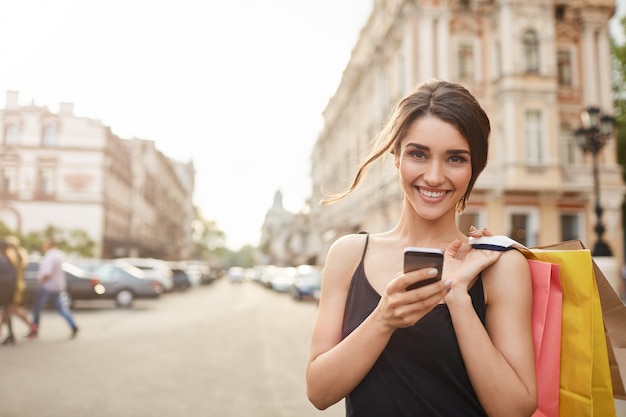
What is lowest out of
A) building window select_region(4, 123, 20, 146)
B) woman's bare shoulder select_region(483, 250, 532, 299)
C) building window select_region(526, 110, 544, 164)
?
woman's bare shoulder select_region(483, 250, 532, 299)

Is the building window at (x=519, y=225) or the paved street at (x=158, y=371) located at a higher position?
the building window at (x=519, y=225)

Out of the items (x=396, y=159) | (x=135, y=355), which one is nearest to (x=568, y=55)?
(x=135, y=355)

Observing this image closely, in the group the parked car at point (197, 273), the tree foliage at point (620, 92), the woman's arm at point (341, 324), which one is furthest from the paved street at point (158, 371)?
the tree foliage at point (620, 92)

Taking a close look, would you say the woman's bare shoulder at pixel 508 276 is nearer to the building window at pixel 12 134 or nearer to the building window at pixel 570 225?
the building window at pixel 12 134

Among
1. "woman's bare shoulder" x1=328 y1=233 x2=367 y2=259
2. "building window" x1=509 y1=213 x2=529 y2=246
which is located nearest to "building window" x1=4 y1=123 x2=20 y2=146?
"woman's bare shoulder" x1=328 y1=233 x2=367 y2=259

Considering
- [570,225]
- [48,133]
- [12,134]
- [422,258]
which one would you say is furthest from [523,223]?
[422,258]

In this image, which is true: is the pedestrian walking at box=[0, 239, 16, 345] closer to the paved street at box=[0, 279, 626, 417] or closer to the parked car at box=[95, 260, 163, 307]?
the paved street at box=[0, 279, 626, 417]

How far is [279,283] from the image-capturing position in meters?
37.8

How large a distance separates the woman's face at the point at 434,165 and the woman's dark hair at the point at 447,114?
0.02 metres

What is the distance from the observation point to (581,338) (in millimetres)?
1670

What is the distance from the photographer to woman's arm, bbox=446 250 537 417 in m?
1.52

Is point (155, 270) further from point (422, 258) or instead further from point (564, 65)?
point (422, 258)

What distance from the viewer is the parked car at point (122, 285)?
2088 cm

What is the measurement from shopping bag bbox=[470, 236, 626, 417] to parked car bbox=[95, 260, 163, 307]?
20920mm
